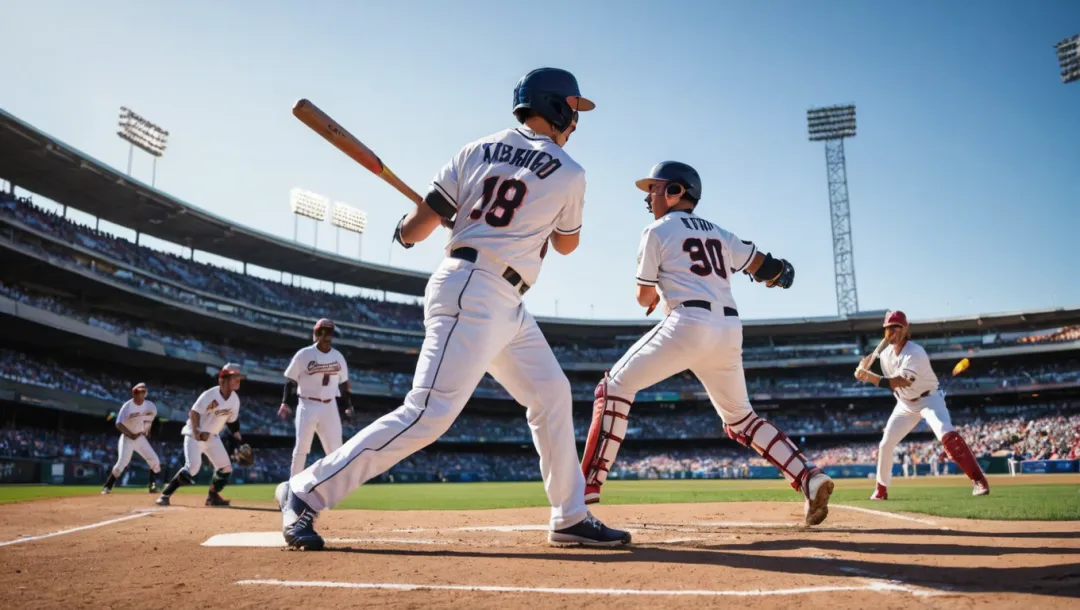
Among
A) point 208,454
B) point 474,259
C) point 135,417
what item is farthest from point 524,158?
point 135,417

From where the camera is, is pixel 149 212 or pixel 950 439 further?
pixel 149 212

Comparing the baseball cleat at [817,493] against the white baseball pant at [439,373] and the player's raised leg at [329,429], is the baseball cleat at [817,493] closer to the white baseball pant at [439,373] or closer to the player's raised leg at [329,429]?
the white baseball pant at [439,373]

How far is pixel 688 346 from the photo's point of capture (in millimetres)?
5066

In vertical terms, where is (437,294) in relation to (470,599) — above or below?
above

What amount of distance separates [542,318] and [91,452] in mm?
28938

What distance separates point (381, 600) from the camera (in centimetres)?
249

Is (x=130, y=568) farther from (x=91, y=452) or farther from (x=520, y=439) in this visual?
(x=520, y=439)

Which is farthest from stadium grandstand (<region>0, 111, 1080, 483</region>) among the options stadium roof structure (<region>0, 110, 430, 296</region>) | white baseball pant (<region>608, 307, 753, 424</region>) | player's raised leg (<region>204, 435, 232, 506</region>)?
white baseball pant (<region>608, 307, 753, 424</region>)

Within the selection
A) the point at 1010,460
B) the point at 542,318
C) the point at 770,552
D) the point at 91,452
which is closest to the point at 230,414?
the point at 770,552

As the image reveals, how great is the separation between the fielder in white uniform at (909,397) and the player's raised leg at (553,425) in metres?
5.25

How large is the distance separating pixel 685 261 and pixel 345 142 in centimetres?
248

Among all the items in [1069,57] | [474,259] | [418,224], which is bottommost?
[474,259]

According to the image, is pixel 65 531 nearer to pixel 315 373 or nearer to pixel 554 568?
pixel 315 373

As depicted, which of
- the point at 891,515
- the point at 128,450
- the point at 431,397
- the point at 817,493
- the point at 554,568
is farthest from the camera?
the point at 128,450
